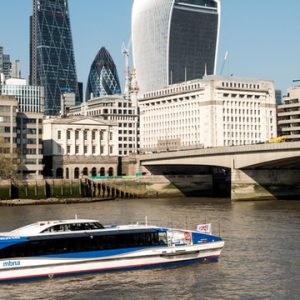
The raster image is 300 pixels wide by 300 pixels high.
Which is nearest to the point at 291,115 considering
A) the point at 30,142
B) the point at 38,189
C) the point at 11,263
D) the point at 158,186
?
the point at 158,186

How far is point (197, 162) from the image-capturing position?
403 feet

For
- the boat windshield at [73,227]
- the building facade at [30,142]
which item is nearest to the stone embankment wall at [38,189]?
the building facade at [30,142]

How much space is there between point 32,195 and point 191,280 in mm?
82362

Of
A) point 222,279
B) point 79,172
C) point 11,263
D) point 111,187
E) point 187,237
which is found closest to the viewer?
point 11,263

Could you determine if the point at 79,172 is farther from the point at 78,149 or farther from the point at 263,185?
the point at 263,185

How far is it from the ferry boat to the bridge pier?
64856 mm

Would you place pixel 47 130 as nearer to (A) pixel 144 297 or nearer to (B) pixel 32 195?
(B) pixel 32 195

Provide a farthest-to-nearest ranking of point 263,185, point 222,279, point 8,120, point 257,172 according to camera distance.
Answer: point 8,120 → point 257,172 → point 263,185 → point 222,279

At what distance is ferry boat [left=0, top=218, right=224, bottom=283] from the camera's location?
41.9m

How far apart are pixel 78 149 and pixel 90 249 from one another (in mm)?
120864

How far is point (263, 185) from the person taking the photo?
113 meters

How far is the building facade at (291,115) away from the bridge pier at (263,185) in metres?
65.9

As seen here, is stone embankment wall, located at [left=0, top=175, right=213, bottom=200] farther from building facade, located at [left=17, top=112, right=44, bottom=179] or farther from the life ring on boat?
the life ring on boat

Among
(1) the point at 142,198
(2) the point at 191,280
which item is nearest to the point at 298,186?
(1) the point at 142,198
